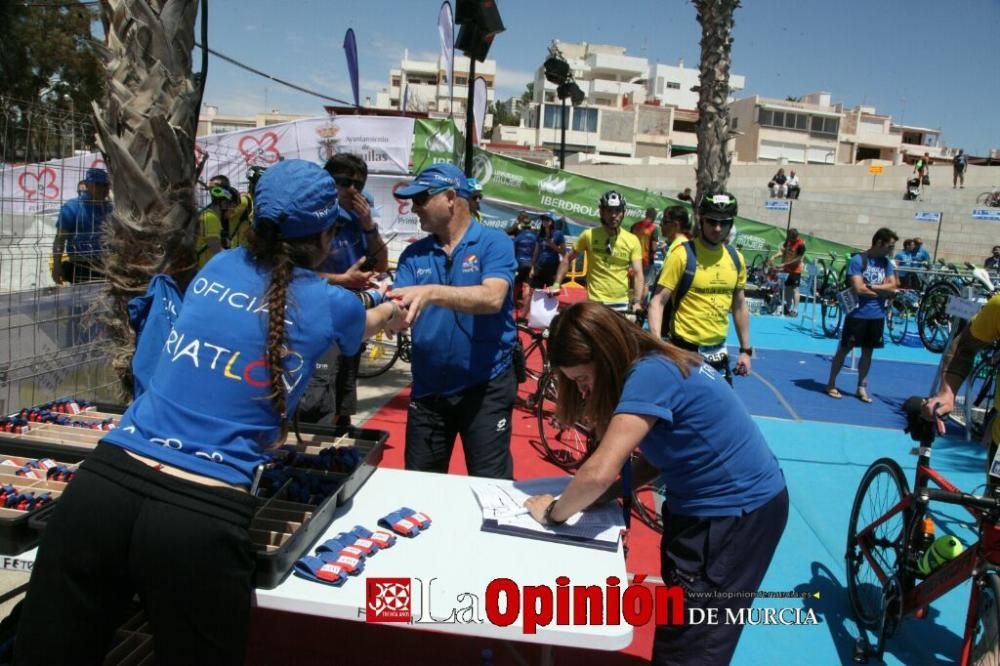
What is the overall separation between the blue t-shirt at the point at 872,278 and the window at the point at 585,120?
5778 cm

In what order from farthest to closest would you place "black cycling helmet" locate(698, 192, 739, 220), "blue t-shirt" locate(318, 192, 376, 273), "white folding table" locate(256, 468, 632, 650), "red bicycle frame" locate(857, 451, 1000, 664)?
"black cycling helmet" locate(698, 192, 739, 220) < "blue t-shirt" locate(318, 192, 376, 273) < "red bicycle frame" locate(857, 451, 1000, 664) < "white folding table" locate(256, 468, 632, 650)

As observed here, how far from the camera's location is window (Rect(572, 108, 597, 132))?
63719 millimetres

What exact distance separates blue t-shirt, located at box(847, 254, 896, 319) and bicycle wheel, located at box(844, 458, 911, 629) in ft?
16.7

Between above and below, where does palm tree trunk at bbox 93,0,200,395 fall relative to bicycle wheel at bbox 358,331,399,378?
above

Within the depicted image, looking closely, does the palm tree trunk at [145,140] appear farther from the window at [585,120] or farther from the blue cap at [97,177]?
the window at [585,120]

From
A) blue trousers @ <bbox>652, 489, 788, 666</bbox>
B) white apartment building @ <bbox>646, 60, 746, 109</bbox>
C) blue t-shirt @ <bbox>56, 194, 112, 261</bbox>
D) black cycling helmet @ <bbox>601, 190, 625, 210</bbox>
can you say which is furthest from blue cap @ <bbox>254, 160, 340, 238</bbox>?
white apartment building @ <bbox>646, 60, 746, 109</bbox>

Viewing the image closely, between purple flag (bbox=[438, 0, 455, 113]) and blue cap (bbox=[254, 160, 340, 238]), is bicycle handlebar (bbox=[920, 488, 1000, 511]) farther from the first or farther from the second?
purple flag (bbox=[438, 0, 455, 113])

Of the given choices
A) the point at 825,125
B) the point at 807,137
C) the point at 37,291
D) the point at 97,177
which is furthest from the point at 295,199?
the point at 825,125

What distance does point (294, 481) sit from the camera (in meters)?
2.32

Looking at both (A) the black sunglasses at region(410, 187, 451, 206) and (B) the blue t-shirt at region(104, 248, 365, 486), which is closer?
(B) the blue t-shirt at region(104, 248, 365, 486)

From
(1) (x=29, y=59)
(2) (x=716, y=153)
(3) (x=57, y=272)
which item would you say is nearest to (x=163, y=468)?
(3) (x=57, y=272)

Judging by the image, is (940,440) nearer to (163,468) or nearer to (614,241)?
(614,241)

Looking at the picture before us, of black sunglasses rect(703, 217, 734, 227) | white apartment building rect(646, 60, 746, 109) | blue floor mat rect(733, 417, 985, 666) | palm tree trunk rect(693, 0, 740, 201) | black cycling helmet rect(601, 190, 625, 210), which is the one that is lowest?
blue floor mat rect(733, 417, 985, 666)

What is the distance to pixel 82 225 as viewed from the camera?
3.76 metres
